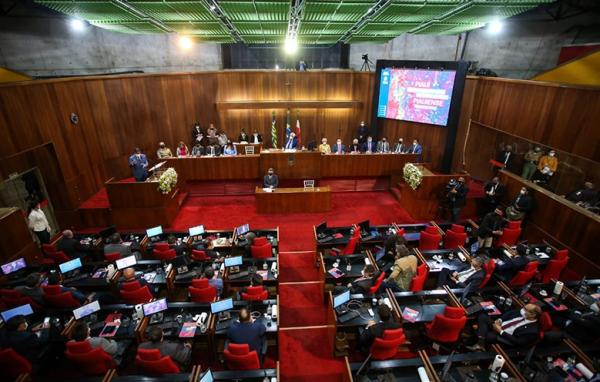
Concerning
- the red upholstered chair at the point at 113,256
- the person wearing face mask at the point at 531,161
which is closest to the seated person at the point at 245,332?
the red upholstered chair at the point at 113,256

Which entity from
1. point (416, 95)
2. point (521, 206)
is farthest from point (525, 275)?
point (416, 95)

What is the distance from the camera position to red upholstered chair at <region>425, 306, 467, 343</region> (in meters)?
4.83

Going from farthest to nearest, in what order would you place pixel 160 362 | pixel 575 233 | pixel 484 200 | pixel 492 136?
pixel 492 136 → pixel 484 200 → pixel 575 233 → pixel 160 362

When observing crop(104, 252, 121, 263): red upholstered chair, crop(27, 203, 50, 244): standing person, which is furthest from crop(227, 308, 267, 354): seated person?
crop(27, 203, 50, 244): standing person

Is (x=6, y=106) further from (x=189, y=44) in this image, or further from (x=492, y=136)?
(x=492, y=136)

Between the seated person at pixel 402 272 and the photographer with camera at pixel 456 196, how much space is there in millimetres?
4068

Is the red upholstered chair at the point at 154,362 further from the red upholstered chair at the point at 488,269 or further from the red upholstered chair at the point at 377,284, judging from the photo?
the red upholstered chair at the point at 488,269

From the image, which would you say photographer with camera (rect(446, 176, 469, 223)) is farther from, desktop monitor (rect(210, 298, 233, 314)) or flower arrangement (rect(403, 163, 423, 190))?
desktop monitor (rect(210, 298, 233, 314))

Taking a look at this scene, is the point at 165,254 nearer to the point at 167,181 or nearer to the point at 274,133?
the point at 167,181

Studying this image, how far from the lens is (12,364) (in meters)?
4.35

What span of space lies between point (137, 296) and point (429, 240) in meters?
6.31

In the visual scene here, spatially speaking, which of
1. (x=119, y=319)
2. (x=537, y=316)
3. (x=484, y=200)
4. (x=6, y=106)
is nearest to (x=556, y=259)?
(x=537, y=316)

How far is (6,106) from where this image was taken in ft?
24.0

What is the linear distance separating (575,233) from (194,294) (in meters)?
8.19
